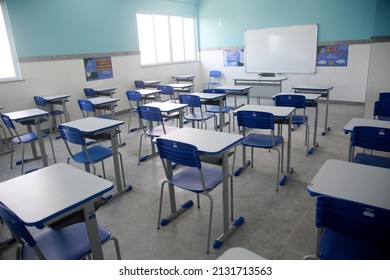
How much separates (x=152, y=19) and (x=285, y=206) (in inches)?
282

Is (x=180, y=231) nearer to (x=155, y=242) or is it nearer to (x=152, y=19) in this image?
(x=155, y=242)

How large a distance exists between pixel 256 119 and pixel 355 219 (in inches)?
80.1

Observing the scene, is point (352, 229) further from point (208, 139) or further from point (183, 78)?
point (183, 78)

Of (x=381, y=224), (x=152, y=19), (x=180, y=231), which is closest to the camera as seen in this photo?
(x=381, y=224)

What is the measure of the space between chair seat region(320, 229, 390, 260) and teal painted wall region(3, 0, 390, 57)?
4.96 metres

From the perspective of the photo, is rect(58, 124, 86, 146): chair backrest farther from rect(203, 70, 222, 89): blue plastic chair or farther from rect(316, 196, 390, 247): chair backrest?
rect(203, 70, 222, 89): blue plastic chair

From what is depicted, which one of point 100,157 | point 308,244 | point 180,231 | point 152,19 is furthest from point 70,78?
point 308,244

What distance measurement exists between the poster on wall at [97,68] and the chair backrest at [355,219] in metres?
6.51

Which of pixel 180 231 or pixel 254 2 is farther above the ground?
pixel 254 2

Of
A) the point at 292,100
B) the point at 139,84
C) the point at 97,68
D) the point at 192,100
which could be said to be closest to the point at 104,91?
the point at 97,68

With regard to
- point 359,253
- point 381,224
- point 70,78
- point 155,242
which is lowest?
point 155,242

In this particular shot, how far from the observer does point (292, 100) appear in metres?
4.38

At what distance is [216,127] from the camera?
557 centimetres
